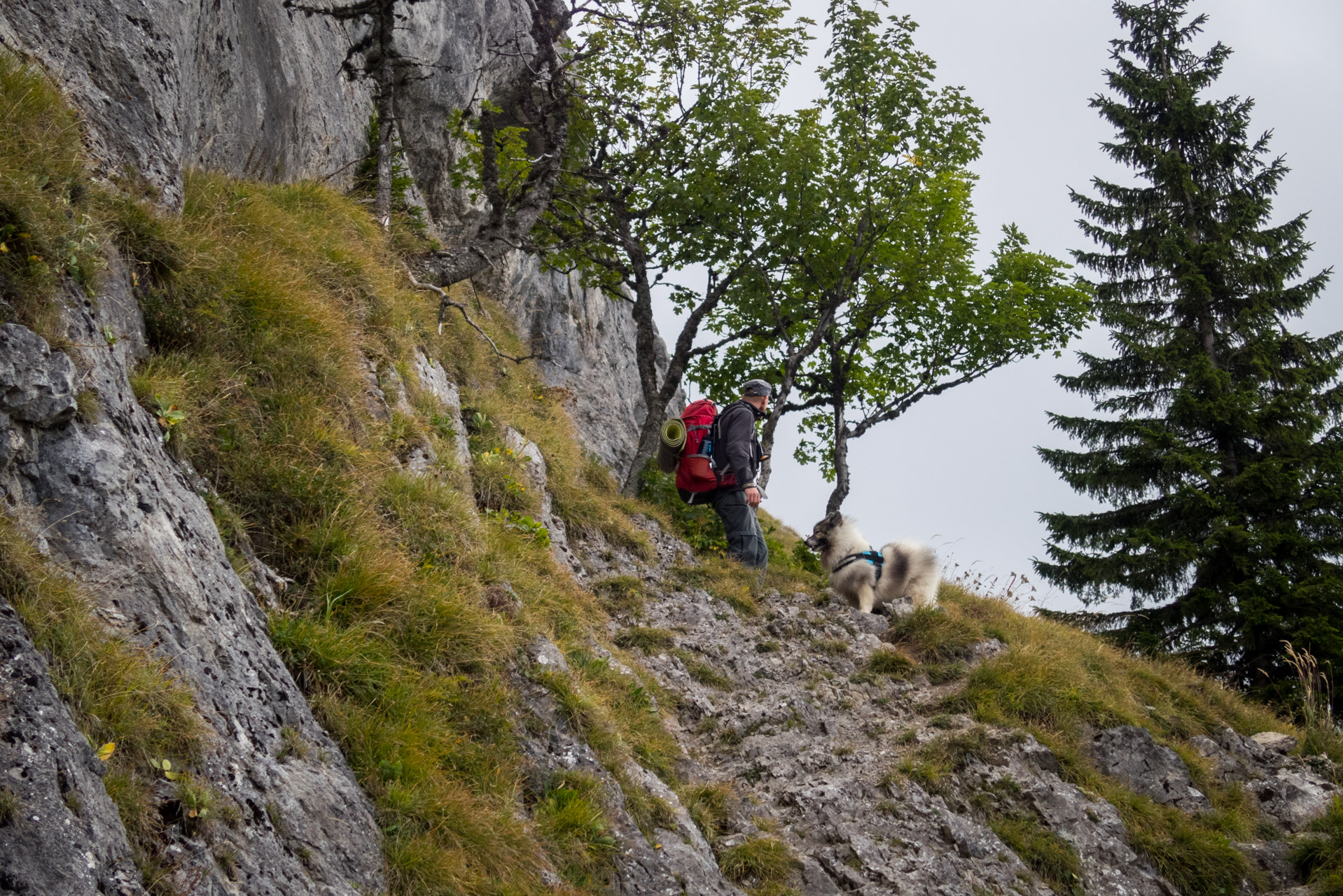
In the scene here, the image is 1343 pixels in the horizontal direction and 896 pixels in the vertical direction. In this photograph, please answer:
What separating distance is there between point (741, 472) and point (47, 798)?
29.1 ft

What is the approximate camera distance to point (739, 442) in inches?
428

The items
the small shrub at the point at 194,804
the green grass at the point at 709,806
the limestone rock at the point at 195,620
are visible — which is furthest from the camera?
the green grass at the point at 709,806

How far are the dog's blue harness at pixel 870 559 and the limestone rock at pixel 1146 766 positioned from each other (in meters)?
3.27

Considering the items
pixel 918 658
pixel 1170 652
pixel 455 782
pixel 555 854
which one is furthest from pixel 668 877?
pixel 1170 652

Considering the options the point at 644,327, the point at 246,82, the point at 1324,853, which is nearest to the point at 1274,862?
the point at 1324,853

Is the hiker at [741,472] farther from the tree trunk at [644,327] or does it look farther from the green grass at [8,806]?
the green grass at [8,806]

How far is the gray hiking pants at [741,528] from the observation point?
11.5m

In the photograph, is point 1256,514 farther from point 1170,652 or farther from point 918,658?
point 918,658

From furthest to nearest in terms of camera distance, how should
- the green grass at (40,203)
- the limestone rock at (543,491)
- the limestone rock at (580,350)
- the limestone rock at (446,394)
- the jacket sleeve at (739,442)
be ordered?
the limestone rock at (580,350) → the jacket sleeve at (739,442) → the limestone rock at (543,491) → the limestone rock at (446,394) → the green grass at (40,203)

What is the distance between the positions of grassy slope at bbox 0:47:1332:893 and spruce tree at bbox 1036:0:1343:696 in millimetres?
5056

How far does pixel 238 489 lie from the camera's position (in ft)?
17.9

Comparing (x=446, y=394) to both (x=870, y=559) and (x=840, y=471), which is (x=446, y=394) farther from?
(x=840, y=471)

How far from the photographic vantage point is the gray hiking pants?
451 inches

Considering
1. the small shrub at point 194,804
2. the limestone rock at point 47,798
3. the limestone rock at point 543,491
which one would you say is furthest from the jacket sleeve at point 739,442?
the limestone rock at point 47,798
